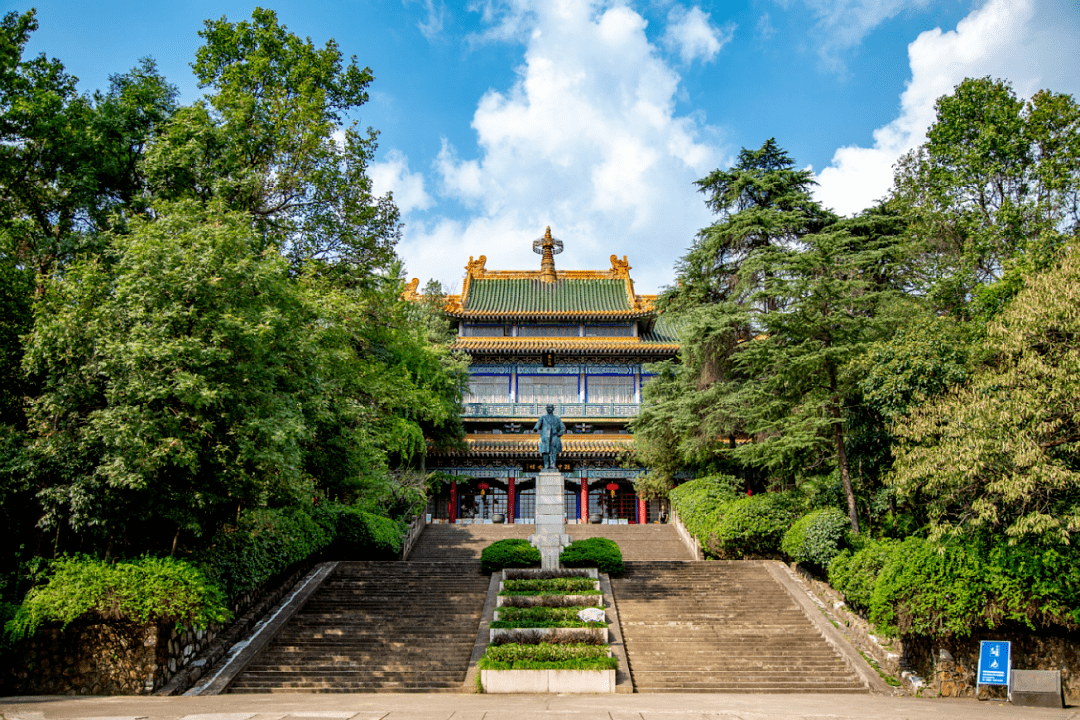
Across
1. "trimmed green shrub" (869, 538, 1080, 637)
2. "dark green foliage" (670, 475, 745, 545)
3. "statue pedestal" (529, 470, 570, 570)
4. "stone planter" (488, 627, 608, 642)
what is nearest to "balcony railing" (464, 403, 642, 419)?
"dark green foliage" (670, 475, 745, 545)

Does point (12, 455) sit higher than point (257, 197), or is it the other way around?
point (257, 197)

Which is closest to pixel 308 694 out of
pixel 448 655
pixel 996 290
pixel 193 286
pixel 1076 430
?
pixel 448 655

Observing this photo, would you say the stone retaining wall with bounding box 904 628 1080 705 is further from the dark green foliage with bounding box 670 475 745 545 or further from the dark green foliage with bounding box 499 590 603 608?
the dark green foliage with bounding box 670 475 745 545

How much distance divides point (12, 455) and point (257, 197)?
23.1 feet

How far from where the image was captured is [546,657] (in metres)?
11.5

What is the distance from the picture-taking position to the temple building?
28.0 meters

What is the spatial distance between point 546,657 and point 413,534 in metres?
11.6

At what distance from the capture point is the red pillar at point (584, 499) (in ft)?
90.5

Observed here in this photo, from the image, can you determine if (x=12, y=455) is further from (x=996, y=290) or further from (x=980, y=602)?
(x=996, y=290)

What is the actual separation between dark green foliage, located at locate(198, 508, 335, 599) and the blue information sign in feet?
38.9

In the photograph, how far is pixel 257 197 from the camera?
→ 15242 mm

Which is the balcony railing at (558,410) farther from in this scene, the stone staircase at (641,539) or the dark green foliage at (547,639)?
the dark green foliage at (547,639)

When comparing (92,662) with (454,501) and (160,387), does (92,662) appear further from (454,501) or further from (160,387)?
(454,501)

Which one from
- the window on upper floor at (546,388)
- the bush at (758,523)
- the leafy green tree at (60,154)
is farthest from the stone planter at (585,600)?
the window on upper floor at (546,388)
